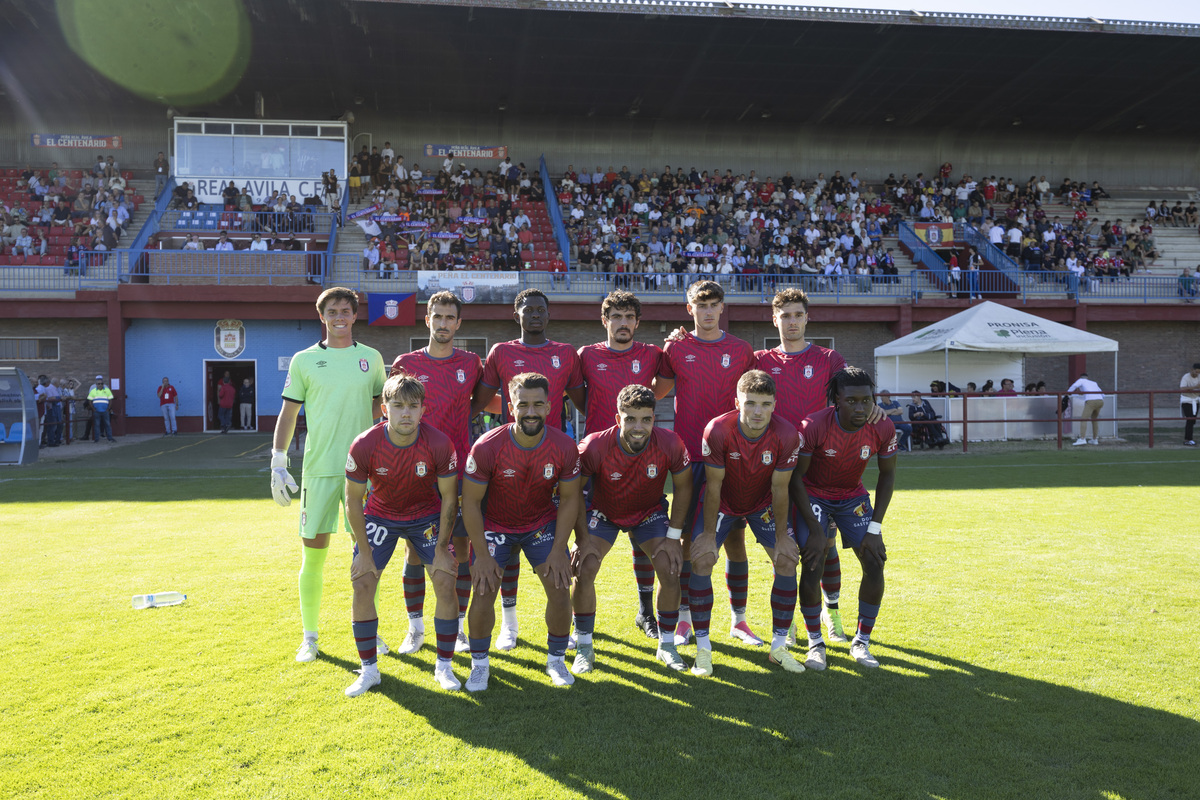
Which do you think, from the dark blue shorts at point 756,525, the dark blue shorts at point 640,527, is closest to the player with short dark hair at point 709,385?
the dark blue shorts at point 756,525

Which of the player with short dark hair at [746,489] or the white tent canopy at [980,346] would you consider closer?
the player with short dark hair at [746,489]

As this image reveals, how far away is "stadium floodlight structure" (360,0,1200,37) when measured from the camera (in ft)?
78.9

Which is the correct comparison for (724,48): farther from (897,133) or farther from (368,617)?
(368,617)

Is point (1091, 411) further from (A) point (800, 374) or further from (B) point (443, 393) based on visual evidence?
(B) point (443, 393)

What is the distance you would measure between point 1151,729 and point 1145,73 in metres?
31.6

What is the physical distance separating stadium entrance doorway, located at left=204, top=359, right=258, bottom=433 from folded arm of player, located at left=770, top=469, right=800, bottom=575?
891 inches

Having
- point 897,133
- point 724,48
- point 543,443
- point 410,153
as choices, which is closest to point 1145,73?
point 897,133

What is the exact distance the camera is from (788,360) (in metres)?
5.63

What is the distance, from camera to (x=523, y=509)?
491 centimetres

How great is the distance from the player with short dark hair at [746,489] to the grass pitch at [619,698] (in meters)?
0.30

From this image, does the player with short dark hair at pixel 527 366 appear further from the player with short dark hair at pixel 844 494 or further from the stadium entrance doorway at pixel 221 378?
the stadium entrance doorway at pixel 221 378

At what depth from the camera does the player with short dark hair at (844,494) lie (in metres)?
5.12

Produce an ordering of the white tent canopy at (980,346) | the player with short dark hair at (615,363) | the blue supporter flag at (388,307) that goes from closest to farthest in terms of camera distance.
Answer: the player with short dark hair at (615,363)
the white tent canopy at (980,346)
the blue supporter flag at (388,307)

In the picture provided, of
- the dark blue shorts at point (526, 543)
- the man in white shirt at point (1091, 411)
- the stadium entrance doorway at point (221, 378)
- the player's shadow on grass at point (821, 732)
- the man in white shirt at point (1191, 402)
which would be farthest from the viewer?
the stadium entrance doorway at point (221, 378)
